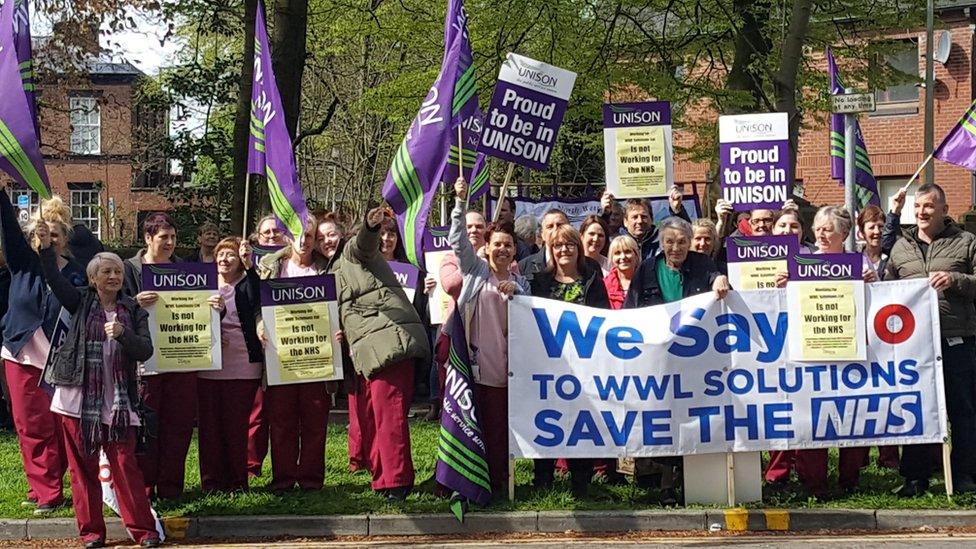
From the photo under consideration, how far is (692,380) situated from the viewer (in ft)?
29.5

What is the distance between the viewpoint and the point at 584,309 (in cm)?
894

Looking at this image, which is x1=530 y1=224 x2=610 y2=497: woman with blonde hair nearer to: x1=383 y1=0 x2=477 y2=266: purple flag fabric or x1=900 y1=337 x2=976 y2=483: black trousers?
x1=383 y1=0 x2=477 y2=266: purple flag fabric

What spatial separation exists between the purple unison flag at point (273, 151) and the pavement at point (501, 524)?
223 centimetres

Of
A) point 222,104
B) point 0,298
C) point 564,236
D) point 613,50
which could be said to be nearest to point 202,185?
point 222,104

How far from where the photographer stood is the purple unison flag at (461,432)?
871cm

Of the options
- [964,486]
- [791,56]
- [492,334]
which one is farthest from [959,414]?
[791,56]

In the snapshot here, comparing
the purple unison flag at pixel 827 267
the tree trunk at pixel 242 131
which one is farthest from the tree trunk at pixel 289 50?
the purple unison flag at pixel 827 267

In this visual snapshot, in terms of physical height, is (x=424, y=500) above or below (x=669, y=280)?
below

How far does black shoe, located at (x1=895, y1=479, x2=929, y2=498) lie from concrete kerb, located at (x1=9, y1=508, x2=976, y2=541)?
0.44 metres

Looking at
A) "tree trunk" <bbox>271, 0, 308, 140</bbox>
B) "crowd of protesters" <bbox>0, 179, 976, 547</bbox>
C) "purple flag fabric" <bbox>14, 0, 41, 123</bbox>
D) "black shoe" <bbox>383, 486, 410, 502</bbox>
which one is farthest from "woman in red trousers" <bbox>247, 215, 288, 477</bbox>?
"tree trunk" <bbox>271, 0, 308, 140</bbox>

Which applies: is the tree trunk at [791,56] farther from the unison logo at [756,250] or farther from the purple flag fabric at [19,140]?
the purple flag fabric at [19,140]

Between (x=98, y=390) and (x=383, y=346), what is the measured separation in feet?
6.22

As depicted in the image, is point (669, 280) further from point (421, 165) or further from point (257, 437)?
point (257, 437)

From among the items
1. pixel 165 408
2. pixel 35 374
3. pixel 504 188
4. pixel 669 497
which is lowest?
pixel 669 497
